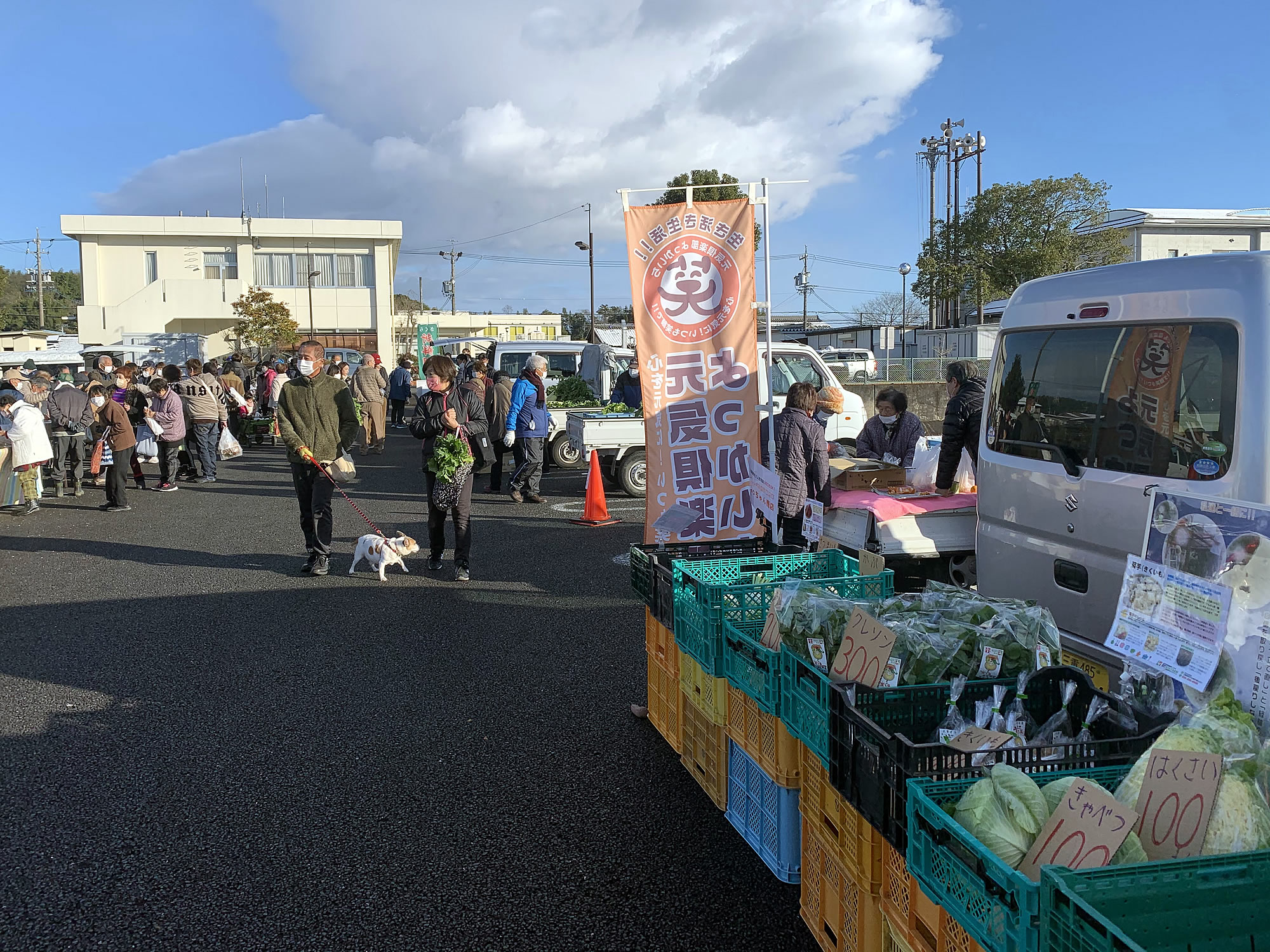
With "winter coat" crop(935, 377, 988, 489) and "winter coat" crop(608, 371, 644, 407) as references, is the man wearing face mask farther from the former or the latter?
"winter coat" crop(935, 377, 988, 489)

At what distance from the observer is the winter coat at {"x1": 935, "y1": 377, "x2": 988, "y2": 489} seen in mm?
7008

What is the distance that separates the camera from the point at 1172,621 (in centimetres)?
278

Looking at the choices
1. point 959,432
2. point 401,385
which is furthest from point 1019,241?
point 959,432

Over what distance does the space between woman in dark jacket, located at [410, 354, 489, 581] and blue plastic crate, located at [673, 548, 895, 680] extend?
418 centimetres

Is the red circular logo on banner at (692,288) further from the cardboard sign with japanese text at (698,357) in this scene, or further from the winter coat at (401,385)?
the winter coat at (401,385)

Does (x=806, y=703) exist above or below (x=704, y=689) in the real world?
above

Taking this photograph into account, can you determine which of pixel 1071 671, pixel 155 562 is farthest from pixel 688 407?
pixel 155 562

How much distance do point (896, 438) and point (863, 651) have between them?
18.0 feet

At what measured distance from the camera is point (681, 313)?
6375mm

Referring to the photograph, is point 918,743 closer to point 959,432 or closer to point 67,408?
point 959,432

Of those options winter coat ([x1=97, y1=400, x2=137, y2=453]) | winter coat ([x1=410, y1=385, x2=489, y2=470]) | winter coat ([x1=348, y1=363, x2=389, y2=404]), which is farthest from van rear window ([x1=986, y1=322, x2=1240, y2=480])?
winter coat ([x1=348, y1=363, x2=389, y2=404])

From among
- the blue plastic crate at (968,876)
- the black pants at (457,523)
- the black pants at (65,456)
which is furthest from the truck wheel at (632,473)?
the blue plastic crate at (968,876)

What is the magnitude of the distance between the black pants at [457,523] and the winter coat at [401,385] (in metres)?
17.7

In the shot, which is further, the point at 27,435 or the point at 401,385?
the point at 401,385
